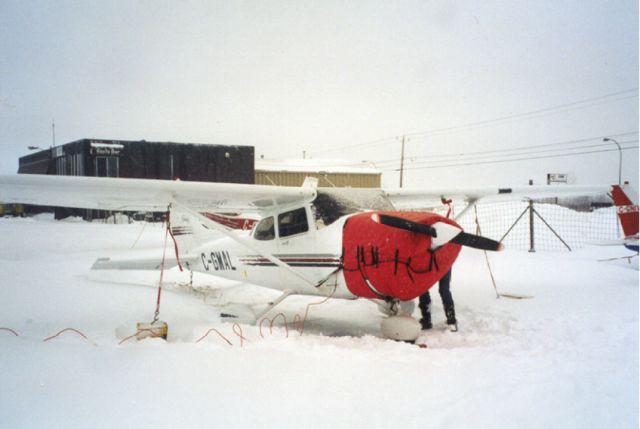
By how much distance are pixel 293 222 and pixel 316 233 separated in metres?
0.51

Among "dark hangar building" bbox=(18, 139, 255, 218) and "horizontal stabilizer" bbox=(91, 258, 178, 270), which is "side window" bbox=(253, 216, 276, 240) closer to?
"horizontal stabilizer" bbox=(91, 258, 178, 270)

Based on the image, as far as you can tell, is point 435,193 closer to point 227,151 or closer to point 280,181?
point 227,151

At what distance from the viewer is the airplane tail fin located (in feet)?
23.5

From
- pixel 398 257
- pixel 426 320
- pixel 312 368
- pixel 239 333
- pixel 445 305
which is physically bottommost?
pixel 426 320

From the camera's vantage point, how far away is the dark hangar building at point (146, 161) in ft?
75.4

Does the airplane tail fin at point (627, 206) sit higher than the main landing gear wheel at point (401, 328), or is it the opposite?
the airplane tail fin at point (627, 206)

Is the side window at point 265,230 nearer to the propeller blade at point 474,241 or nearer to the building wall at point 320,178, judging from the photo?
the propeller blade at point 474,241

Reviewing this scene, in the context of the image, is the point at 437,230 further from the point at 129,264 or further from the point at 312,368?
the point at 129,264

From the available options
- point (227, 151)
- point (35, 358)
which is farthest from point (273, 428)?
point (227, 151)

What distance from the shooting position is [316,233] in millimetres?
5082

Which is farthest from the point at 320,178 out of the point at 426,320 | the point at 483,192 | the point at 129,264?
the point at 426,320

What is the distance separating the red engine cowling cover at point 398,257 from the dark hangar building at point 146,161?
874 inches

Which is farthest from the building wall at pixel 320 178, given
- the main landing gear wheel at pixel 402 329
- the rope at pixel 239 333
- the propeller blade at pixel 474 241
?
the propeller blade at pixel 474 241

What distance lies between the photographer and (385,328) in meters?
4.45
